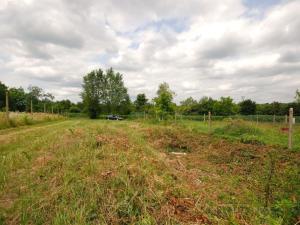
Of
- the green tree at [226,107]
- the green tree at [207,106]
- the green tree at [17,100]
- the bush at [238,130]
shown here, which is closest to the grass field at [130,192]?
the bush at [238,130]

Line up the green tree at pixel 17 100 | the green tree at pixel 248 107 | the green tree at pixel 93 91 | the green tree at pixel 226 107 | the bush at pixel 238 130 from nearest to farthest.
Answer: the bush at pixel 238 130
the green tree at pixel 226 107
the green tree at pixel 93 91
the green tree at pixel 248 107
the green tree at pixel 17 100

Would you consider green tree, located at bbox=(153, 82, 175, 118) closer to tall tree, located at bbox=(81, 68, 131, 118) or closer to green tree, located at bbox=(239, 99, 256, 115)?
tall tree, located at bbox=(81, 68, 131, 118)

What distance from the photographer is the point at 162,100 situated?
21188mm

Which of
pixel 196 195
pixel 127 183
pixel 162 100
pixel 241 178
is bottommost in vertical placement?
pixel 241 178

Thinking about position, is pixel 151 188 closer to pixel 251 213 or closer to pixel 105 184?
pixel 105 184

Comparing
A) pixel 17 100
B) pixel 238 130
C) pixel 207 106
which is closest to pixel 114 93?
pixel 207 106

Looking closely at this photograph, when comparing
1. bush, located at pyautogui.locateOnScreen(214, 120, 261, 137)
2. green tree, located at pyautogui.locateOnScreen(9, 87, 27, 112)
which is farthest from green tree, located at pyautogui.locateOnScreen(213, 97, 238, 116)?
green tree, located at pyautogui.locateOnScreen(9, 87, 27, 112)

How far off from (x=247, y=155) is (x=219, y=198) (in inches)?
149

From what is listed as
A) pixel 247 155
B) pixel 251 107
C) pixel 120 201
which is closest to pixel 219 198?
pixel 120 201

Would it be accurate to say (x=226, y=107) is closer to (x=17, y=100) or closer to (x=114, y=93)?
(x=114, y=93)

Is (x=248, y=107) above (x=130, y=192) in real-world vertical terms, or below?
above

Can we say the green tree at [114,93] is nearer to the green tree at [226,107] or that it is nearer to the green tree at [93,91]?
the green tree at [93,91]

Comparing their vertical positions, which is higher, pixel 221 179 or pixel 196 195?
pixel 196 195

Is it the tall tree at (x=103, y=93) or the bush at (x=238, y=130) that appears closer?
the bush at (x=238, y=130)
